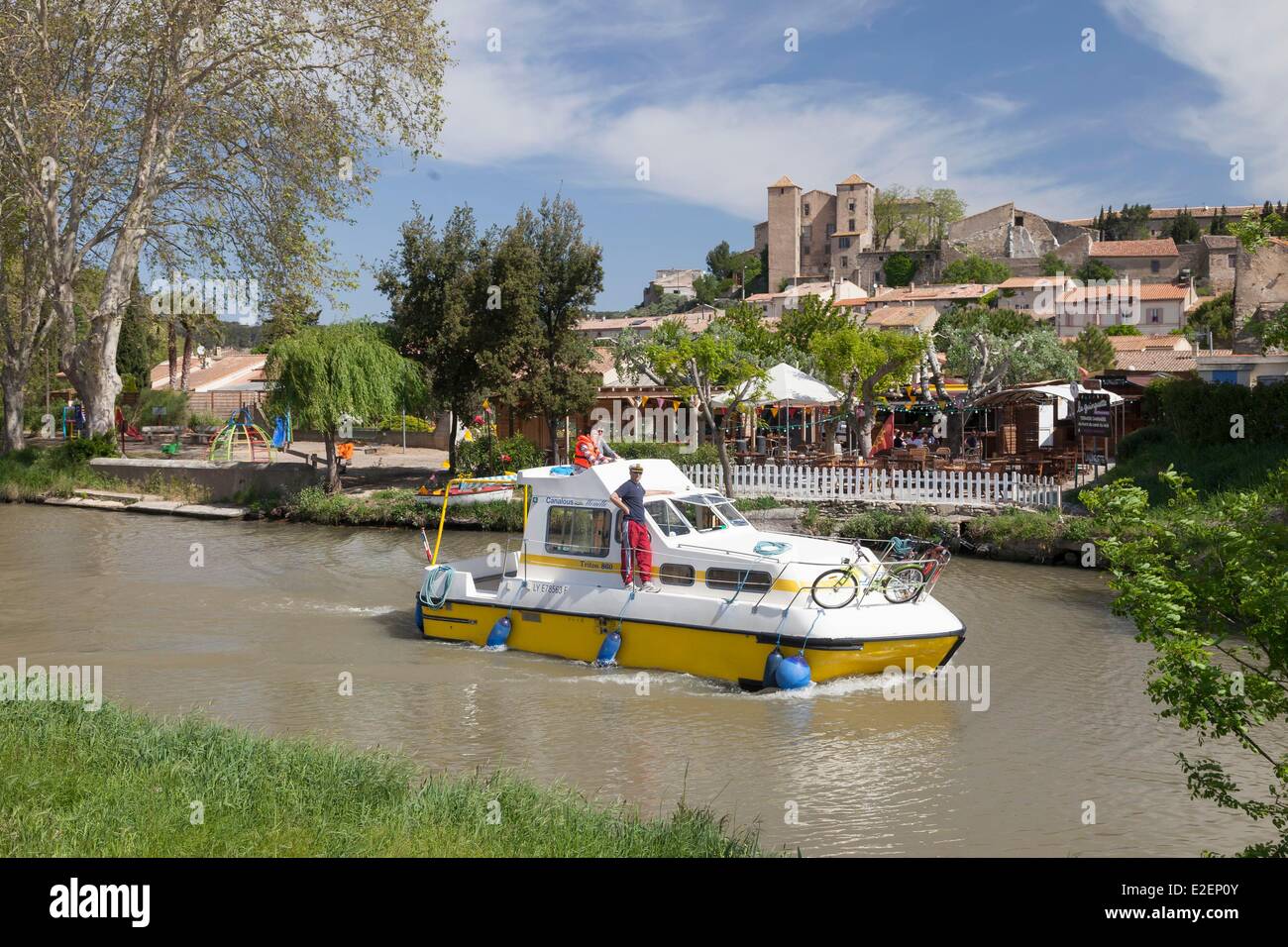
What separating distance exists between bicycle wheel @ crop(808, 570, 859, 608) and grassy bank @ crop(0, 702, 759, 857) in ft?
14.3

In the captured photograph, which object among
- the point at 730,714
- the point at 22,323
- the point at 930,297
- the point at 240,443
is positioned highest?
the point at 930,297

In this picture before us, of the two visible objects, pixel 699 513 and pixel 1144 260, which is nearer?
pixel 699 513

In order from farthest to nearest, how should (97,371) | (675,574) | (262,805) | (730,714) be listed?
(97,371) < (675,574) < (730,714) < (262,805)

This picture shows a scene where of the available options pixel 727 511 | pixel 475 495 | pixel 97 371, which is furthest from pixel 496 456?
pixel 727 511

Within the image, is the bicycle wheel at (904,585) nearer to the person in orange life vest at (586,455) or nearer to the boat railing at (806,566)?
the boat railing at (806,566)

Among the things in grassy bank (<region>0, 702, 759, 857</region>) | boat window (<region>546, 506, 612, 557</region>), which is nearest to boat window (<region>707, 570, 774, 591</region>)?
boat window (<region>546, 506, 612, 557</region>)

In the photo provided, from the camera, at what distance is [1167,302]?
100125mm

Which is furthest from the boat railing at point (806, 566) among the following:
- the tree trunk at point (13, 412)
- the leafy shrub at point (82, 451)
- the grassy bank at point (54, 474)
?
the tree trunk at point (13, 412)

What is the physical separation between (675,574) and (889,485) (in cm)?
1287

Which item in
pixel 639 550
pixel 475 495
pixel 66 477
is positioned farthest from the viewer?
pixel 66 477

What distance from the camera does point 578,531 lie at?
14.7m

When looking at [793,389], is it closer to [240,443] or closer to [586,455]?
[586,455]

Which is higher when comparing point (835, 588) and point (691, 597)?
point (835, 588)
